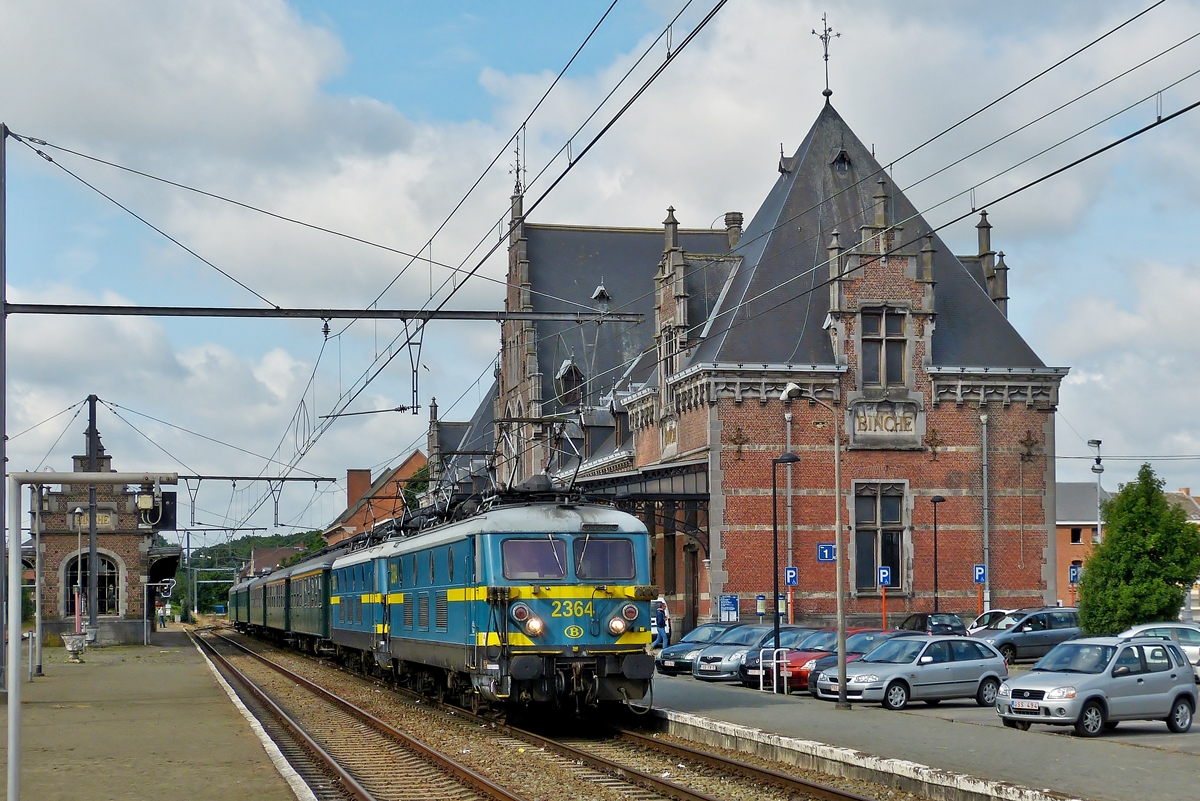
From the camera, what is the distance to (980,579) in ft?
141

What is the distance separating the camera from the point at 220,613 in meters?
176

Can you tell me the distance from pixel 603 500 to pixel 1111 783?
10125 millimetres

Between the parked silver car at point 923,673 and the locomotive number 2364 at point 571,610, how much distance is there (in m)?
6.35

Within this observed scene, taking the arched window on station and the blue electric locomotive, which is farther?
the arched window on station

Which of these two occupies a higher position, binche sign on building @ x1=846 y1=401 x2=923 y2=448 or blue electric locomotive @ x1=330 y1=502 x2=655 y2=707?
binche sign on building @ x1=846 y1=401 x2=923 y2=448

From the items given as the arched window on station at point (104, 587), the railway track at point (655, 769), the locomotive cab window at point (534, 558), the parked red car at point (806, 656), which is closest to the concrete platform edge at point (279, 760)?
the railway track at point (655, 769)

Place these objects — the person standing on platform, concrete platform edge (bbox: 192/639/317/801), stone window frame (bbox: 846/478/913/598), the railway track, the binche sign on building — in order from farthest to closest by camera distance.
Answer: the binche sign on building < stone window frame (bbox: 846/478/913/598) < the person standing on platform < the railway track < concrete platform edge (bbox: 192/639/317/801)

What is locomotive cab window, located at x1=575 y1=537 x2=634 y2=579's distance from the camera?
67.2 feet

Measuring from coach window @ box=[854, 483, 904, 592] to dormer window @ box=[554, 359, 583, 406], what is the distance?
873 inches

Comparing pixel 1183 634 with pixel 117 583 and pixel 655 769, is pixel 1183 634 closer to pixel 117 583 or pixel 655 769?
pixel 655 769

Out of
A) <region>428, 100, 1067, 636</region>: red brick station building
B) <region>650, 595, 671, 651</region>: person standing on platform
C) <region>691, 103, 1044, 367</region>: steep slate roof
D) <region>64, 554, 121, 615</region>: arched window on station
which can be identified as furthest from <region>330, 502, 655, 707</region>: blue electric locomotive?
<region>64, 554, 121, 615</region>: arched window on station

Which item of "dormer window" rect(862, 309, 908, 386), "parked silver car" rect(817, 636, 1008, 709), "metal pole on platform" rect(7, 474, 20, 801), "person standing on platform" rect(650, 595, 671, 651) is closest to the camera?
"metal pole on platform" rect(7, 474, 20, 801)

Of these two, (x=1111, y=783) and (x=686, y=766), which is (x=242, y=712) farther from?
(x=1111, y=783)

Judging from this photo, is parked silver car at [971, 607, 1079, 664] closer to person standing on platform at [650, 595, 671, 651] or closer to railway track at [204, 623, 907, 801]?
person standing on platform at [650, 595, 671, 651]
